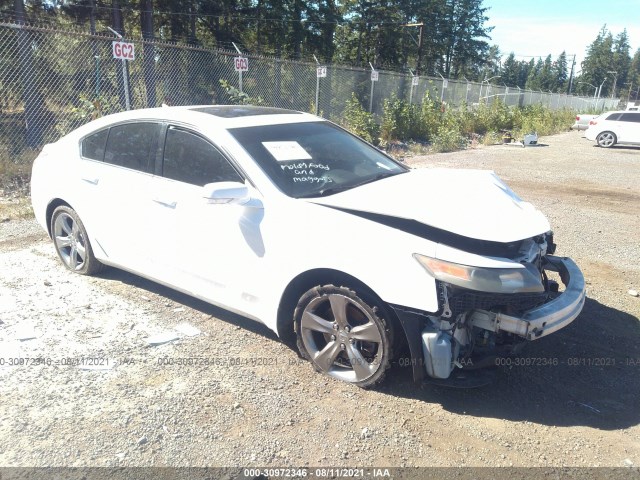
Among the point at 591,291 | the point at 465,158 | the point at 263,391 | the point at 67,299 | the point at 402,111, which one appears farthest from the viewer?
the point at 402,111

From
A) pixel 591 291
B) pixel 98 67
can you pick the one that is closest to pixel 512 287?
pixel 591 291

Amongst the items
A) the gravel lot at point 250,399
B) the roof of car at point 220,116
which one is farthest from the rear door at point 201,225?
the gravel lot at point 250,399

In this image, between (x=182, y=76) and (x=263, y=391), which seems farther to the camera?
(x=182, y=76)

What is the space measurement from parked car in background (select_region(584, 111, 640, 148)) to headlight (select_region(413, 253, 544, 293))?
22.2 metres

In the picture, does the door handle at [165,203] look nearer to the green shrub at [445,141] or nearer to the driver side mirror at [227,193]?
the driver side mirror at [227,193]

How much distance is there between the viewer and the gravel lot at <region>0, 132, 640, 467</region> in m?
2.76

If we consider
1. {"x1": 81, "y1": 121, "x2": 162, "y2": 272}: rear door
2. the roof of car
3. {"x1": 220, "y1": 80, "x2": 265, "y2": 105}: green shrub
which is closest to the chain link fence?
{"x1": 220, "y1": 80, "x2": 265, "y2": 105}: green shrub

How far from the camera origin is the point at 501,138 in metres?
21.8

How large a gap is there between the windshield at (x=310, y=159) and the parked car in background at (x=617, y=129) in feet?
68.7

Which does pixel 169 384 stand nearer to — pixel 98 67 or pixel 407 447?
pixel 407 447

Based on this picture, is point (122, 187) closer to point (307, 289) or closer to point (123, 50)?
point (307, 289)

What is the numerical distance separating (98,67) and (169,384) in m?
9.99

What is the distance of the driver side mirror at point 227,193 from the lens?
323 centimetres

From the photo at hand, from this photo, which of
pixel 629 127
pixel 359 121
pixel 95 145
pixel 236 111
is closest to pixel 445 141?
pixel 359 121
